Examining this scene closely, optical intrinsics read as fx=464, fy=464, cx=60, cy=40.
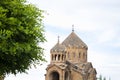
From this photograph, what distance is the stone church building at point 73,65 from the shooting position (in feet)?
236

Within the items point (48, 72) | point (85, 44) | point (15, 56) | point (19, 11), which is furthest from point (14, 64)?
point (85, 44)

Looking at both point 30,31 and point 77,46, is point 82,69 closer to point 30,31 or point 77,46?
point 77,46

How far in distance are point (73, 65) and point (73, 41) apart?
403 cm

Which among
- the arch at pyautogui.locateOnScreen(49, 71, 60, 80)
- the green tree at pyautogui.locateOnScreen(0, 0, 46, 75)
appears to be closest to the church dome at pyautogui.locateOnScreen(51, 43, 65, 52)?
the arch at pyautogui.locateOnScreen(49, 71, 60, 80)

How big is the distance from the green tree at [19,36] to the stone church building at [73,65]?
49.5m

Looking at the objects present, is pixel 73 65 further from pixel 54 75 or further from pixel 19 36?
pixel 19 36

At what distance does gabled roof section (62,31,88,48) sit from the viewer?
7612cm

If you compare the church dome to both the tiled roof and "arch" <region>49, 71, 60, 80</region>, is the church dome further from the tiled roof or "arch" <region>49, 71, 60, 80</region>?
"arch" <region>49, 71, 60, 80</region>

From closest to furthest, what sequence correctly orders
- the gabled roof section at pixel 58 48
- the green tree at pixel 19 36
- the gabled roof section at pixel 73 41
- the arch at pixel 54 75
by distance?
1. the green tree at pixel 19 36
2. the gabled roof section at pixel 58 48
3. the arch at pixel 54 75
4. the gabled roof section at pixel 73 41

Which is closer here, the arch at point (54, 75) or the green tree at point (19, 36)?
the green tree at point (19, 36)

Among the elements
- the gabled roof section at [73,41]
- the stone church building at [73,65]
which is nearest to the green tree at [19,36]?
the stone church building at [73,65]

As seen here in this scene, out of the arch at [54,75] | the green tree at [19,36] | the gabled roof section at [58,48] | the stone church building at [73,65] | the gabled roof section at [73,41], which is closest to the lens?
the green tree at [19,36]

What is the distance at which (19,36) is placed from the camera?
20578 mm

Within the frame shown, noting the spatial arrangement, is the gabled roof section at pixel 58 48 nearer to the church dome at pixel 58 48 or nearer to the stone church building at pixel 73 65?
the church dome at pixel 58 48
